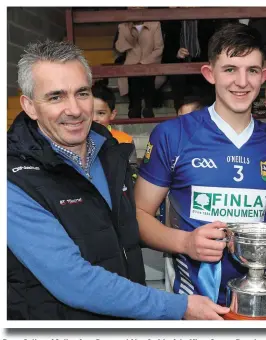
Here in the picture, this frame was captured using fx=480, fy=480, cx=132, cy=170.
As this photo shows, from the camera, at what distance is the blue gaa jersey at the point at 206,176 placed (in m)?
1.67

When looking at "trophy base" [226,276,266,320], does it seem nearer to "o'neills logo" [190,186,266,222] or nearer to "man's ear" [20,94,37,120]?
"o'neills logo" [190,186,266,222]

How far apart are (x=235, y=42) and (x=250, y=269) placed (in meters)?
0.78

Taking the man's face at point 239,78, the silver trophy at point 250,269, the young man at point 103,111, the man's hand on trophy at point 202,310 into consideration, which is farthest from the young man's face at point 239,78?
the young man at point 103,111

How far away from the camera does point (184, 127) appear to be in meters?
1.79

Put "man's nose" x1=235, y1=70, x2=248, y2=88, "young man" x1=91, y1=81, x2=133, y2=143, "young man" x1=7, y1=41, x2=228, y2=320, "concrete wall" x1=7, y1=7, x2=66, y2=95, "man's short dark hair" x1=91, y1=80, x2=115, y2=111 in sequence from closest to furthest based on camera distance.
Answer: "young man" x1=7, y1=41, x2=228, y2=320, "man's nose" x1=235, y1=70, x2=248, y2=88, "young man" x1=91, y1=81, x2=133, y2=143, "man's short dark hair" x1=91, y1=80, x2=115, y2=111, "concrete wall" x1=7, y1=7, x2=66, y2=95

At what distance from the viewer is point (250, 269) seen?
1460 mm

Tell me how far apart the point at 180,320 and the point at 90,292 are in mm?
264

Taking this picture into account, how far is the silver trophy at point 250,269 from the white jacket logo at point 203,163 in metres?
0.30

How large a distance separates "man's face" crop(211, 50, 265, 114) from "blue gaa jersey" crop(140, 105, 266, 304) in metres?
0.11

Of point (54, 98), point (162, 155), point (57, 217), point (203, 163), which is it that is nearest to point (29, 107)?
point (54, 98)

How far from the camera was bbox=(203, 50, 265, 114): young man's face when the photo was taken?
166cm

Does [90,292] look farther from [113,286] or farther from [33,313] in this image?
[33,313]

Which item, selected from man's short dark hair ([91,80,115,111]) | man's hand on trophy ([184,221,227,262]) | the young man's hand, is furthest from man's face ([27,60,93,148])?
the young man's hand
